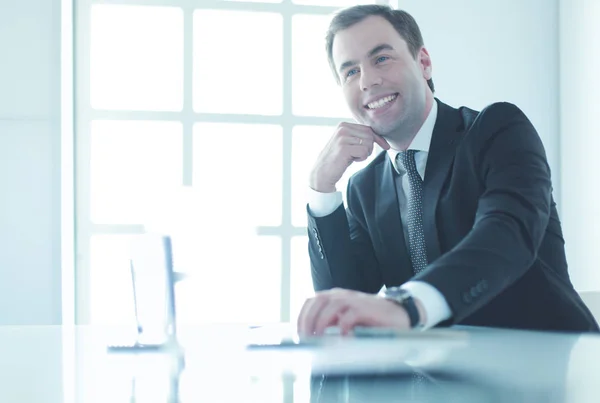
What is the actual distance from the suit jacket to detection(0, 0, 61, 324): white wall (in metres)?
2.18

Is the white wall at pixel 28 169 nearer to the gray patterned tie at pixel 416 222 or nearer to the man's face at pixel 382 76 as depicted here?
the man's face at pixel 382 76

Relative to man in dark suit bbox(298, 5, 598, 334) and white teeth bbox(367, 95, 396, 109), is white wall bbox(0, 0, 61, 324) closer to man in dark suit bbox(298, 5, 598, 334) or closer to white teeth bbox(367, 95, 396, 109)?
man in dark suit bbox(298, 5, 598, 334)

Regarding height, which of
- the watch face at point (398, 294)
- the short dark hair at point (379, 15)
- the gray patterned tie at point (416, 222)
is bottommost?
the watch face at point (398, 294)

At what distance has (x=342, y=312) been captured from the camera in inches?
39.3

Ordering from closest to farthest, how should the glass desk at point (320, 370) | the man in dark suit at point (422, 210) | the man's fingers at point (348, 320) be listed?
the glass desk at point (320, 370), the man's fingers at point (348, 320), the man in dark suit at point (422, 210)

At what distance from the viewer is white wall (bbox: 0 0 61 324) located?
350 centimetres

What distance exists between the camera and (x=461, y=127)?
180 cm

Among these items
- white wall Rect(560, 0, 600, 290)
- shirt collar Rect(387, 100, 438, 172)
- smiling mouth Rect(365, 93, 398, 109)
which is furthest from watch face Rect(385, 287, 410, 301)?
white wall Rect(560, 0, 600, 290)

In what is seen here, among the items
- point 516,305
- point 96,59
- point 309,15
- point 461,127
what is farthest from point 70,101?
point 516,305

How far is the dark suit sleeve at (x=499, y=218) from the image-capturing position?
1.13 metres

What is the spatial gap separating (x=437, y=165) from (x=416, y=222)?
167mm

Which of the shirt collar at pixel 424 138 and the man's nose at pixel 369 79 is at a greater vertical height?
the man's nose at pixel 369 79

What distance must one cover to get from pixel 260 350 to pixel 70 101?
3091 mm

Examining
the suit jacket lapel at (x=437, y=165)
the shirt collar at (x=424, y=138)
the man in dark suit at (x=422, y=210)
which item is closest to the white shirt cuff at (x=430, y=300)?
the man in dark suit at (x=422, y=210)
